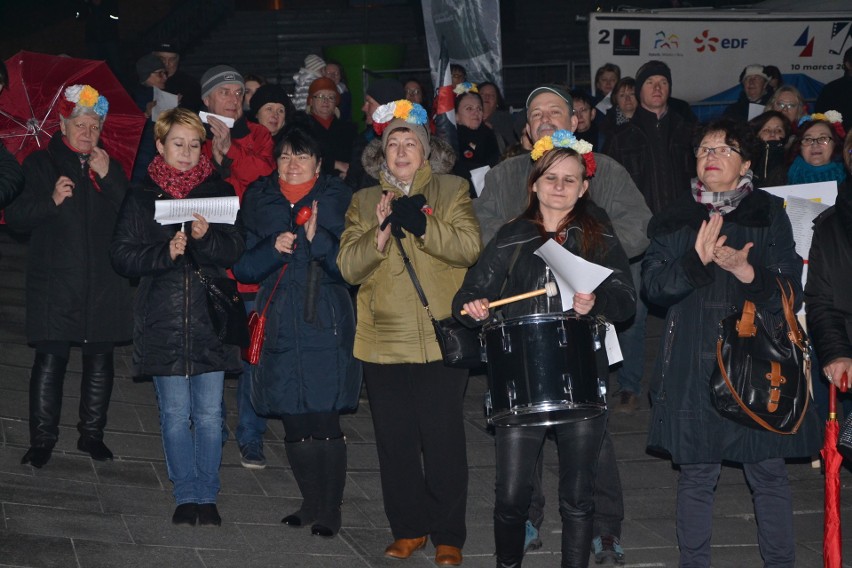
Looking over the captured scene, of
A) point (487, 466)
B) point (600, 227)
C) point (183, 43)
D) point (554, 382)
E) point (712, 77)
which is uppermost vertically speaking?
point (183, 43)

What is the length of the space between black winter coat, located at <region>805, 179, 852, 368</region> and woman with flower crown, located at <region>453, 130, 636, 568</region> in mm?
924

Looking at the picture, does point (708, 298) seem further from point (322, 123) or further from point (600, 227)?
point (322, 123)

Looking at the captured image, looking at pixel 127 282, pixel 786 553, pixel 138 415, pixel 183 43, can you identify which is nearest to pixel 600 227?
pixel 786 553

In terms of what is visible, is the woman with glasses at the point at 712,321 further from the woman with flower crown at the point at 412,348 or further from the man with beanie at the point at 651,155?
the man with beanie at the point at 651,155

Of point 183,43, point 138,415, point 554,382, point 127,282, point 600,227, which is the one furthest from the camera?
point 183,43

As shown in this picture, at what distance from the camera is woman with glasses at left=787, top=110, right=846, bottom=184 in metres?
8.34

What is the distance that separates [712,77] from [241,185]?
1017 centimetres

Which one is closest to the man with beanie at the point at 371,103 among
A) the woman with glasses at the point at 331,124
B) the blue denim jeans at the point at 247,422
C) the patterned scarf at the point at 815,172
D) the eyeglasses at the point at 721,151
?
the woman with glasses at the point at 331,124

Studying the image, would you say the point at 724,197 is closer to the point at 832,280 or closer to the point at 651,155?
the point at 832,280

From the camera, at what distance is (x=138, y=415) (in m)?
8.61

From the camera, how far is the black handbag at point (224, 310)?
6.47 m

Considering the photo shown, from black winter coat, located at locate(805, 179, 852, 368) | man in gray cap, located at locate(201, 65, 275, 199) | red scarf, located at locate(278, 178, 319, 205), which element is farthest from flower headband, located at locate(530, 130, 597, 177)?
man in gray cap, located at locate(201, 65, 275, 199)

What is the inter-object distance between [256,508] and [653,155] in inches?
163

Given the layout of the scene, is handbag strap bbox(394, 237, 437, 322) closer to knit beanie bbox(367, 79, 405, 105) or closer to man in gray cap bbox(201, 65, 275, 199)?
man in gray cap bbox(201, 65, 275, 199)
